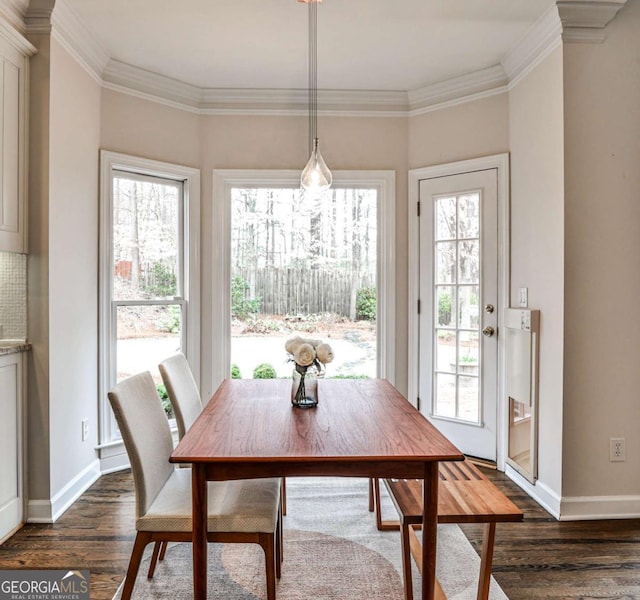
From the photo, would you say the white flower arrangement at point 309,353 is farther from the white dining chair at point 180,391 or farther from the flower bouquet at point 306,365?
the white dining chair at point 180,391

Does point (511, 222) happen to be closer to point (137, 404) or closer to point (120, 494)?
point (137, 404)

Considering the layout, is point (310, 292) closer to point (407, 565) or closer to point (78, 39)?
point (78, 39)

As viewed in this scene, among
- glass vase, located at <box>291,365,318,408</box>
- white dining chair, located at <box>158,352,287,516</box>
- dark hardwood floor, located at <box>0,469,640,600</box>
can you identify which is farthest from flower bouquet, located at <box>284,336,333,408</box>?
dark hardwood floor, located at <box>0,469,640,600</box>

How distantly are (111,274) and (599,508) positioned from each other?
10.6 ft

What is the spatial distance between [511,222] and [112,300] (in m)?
2.72

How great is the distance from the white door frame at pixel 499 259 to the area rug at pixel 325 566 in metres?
1.10

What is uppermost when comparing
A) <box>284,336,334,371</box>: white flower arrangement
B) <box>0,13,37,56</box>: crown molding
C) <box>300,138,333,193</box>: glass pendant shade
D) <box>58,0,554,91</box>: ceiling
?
<box>58,0,554,91</box>: ceiling

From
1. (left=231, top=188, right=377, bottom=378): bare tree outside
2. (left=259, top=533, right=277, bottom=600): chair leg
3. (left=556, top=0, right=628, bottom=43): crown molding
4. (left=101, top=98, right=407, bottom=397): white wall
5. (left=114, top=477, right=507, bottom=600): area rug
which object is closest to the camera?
(left=259, top=533, right=277, bottom=600): chair leg

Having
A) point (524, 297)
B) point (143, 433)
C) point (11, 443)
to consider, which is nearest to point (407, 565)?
point (143, 433)

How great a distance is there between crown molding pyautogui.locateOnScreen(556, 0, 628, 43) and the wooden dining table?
2199mm

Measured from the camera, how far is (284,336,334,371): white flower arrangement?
1.96 meters

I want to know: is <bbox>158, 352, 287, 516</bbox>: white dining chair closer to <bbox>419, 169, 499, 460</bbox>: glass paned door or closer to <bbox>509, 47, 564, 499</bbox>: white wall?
<bbox>509, 47, 564, 499</bbox>: white wall

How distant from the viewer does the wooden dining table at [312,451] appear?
4.83ft

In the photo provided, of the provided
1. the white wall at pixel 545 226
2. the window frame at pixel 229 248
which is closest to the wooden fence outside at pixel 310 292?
the window frame at pixel 229 248
